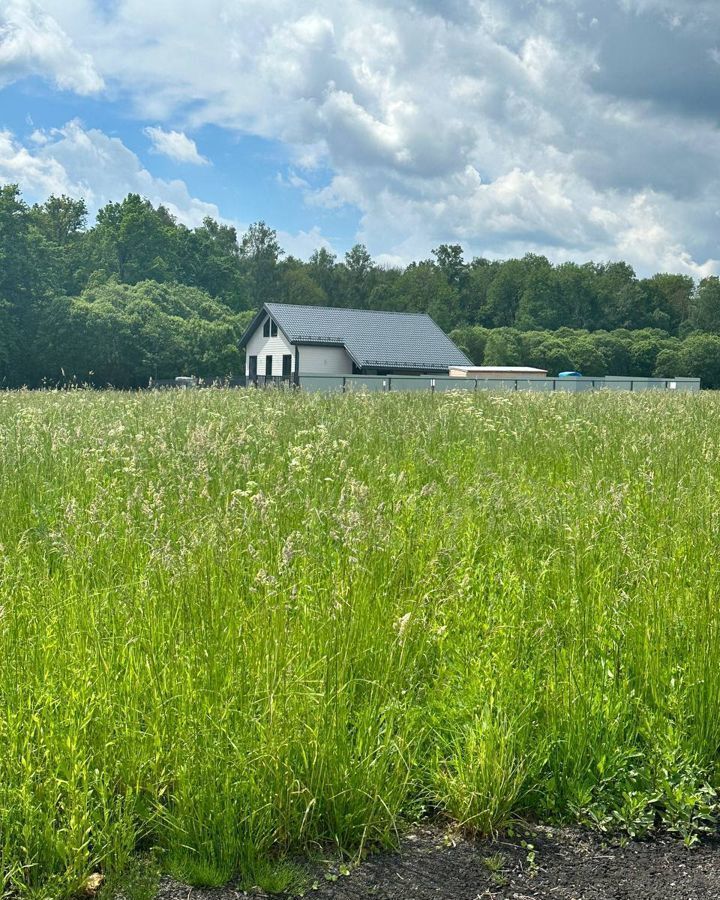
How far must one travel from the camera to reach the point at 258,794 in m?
2.79

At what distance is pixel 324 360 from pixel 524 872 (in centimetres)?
4864

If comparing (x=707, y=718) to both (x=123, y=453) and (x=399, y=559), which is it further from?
(x=123, y=453)

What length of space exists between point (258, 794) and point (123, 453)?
518 cm

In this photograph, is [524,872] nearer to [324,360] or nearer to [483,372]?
[324,360]

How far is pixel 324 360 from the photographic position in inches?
2002

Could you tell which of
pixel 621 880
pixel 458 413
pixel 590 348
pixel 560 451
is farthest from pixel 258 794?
pixel 590 348

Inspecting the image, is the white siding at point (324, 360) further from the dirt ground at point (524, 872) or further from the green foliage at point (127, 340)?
the dirt ground at point (524, 872)

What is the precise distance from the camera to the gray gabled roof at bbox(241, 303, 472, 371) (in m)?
50.2

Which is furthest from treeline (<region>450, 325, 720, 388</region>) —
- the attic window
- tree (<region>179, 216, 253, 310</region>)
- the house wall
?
the attic window

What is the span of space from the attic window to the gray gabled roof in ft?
2.23

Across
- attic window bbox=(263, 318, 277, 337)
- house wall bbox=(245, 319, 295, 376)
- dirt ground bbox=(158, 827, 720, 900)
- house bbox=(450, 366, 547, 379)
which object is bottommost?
dirt ground bbox=(158, 827, 720, 900)

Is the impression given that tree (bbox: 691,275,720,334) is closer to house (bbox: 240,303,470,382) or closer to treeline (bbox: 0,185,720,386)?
treeline (bbox: 0,185,720,386)

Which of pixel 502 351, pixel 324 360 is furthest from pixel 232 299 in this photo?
pixel 324 360

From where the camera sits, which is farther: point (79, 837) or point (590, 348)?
point (590, 348)
